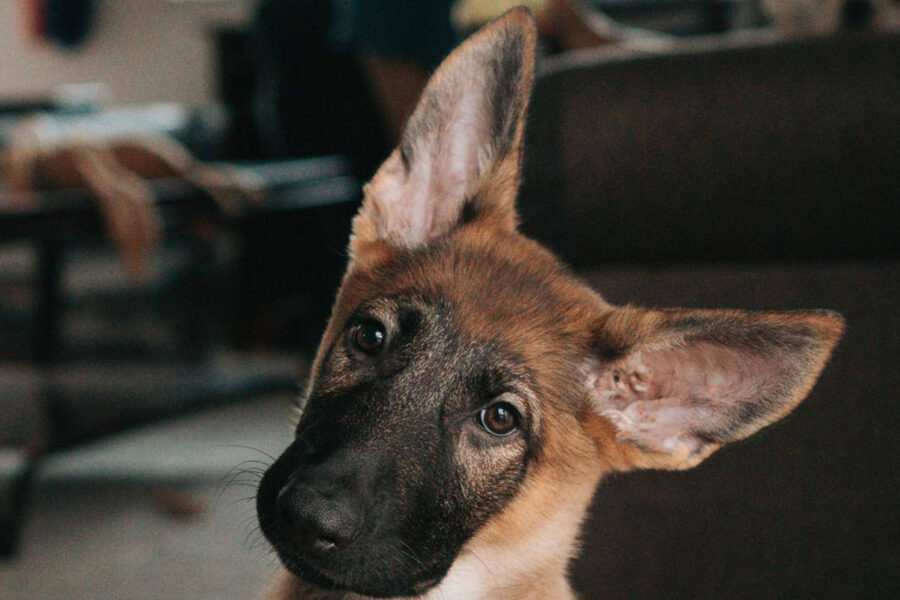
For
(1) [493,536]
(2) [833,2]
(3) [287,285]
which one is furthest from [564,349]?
(3) [287,285]

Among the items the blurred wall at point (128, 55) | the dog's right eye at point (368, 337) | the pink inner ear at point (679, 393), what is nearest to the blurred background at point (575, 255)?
the dog's right eye at point (368, 337)

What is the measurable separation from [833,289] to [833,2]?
1232 millimetres

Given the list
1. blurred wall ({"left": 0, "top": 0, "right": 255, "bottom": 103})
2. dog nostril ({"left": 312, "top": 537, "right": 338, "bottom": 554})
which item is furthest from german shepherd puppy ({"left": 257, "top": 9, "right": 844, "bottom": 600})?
blurred wall ({"left": 0, "top": 0, "right": 255, "bottom": 103})

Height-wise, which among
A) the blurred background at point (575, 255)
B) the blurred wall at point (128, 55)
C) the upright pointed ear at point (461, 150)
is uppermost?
the upright pointed ear at point (461, 150)

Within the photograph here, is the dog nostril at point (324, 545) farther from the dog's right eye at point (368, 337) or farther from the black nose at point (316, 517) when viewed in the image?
the dog's right eye at point (368, 337)

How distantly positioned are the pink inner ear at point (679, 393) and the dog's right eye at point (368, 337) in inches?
16.8

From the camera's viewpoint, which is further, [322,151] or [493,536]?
[322,151]

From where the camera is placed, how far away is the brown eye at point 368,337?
5.26 ft

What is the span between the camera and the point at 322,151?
670cm

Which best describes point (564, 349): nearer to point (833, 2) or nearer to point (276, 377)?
point (833, 2)

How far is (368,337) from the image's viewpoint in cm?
162

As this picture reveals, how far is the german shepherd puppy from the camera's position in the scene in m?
1.37

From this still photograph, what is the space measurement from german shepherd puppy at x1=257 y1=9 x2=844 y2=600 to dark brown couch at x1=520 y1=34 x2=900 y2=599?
0.35 m

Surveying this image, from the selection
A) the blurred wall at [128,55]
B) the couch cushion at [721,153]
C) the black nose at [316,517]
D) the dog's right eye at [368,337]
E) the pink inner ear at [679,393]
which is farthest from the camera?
the blurred wall at [128,55]
